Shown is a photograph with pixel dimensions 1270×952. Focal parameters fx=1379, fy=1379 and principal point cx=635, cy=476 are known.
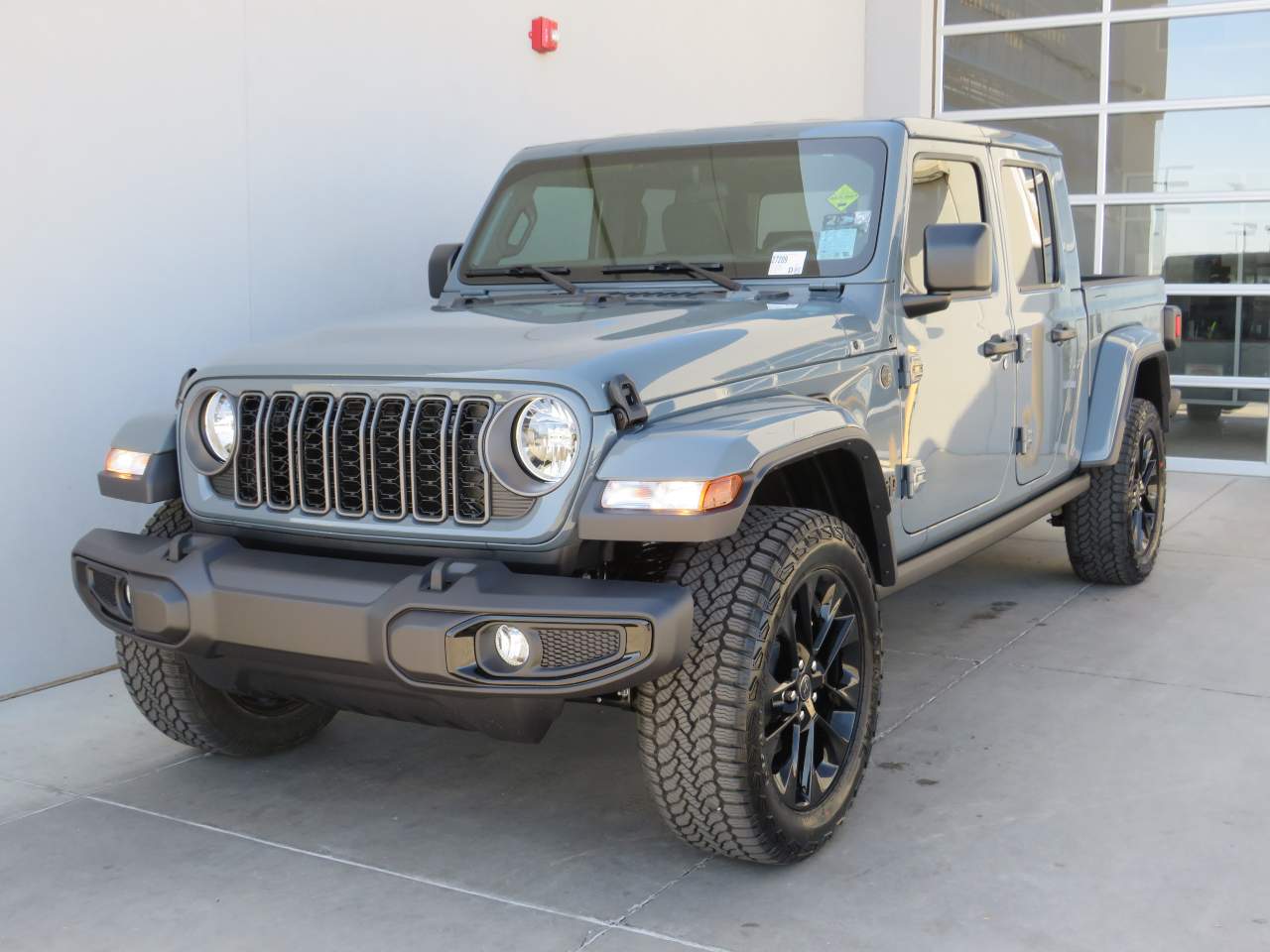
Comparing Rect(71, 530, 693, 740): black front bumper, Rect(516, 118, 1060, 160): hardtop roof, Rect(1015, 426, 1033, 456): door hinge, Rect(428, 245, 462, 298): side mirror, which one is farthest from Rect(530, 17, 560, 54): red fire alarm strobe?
Rect(71, 530, 693, 740): black front bumper

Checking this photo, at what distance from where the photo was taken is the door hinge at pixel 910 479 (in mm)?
4046

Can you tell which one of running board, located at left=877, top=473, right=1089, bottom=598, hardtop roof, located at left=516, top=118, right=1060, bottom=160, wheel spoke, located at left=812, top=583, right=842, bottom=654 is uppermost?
hardtop roof, located at left=516, top=118, right=1060, bottom=160

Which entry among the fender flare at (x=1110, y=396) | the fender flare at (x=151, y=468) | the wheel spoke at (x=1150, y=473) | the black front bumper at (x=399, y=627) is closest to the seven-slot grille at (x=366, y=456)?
the black front bumper at (x=399, y=627)

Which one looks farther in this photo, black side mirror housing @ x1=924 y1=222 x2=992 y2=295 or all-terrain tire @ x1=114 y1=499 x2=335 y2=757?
black side mirror housing @ x1=924 y1=222 x2=992 y2=295

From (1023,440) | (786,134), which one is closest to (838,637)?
(786,134)

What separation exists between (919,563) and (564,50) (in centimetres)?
418

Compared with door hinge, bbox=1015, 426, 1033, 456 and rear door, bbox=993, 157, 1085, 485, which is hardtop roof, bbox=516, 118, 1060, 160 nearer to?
rear door, bbox=993, 157, 1085, 485

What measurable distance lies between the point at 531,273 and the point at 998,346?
1.59 m

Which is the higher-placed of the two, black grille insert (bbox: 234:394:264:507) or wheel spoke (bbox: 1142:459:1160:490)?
black grille insert (bbox: 234:394:264:507)

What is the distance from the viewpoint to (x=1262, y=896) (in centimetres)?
309

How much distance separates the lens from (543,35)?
696 cm

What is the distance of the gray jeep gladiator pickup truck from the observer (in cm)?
287

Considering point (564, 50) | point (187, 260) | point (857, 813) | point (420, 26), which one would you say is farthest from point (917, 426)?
point (564, 50)

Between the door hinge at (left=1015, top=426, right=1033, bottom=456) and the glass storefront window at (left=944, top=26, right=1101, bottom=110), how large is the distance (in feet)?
20.6
